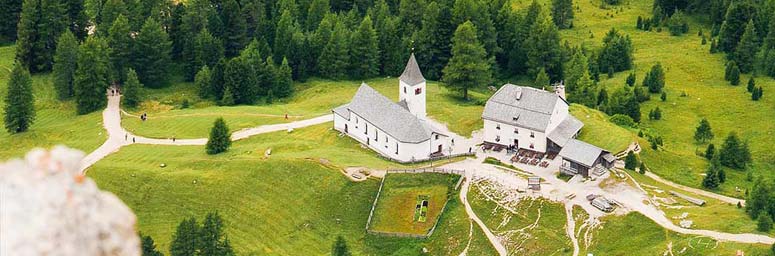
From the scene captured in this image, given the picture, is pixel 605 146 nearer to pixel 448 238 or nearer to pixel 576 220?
pixel 576 220

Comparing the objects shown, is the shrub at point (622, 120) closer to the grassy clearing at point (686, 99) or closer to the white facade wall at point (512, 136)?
the grassy clearing at point (686, 99)

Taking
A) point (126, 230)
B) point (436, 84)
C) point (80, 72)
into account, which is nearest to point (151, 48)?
point (80, 72)

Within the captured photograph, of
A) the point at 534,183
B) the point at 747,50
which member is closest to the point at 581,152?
the point at 534,183

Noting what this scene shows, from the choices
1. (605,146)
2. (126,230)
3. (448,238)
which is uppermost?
(126,230)

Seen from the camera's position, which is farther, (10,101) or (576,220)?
(10,101)

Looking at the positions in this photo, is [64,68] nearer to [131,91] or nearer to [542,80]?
[131,91]

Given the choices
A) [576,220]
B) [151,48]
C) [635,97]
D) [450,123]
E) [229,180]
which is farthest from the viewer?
[151,48]

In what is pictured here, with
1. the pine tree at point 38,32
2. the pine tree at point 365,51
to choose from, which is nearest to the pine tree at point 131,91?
the pine tree at point 38,32
